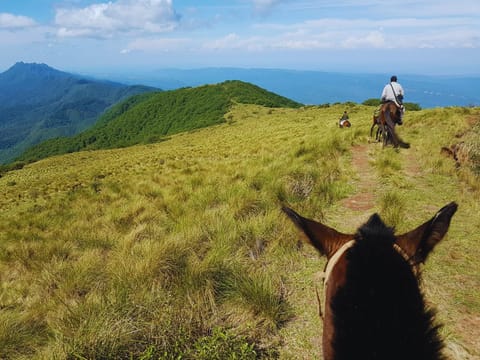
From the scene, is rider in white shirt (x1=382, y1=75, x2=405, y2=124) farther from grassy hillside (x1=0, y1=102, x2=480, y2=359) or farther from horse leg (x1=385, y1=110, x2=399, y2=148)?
grassy hillside (x1=0, y1=102, x2=480, y2=359)

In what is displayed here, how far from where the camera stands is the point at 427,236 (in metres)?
1.33

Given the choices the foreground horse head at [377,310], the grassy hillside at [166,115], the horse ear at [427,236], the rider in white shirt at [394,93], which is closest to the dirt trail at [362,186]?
the rider in white shirt at [394,93]

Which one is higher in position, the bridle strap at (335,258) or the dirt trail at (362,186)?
the bridle strap at (335,258)

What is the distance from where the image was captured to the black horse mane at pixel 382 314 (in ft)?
3.15

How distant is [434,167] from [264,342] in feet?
25.8

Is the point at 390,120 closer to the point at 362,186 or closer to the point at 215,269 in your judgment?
the point at 362,186

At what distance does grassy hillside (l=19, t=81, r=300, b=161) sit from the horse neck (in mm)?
109887

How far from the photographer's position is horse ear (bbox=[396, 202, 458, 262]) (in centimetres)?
131

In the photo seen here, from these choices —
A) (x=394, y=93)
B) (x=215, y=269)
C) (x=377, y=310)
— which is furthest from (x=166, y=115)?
(x=377, y=310)

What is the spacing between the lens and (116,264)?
4.35m

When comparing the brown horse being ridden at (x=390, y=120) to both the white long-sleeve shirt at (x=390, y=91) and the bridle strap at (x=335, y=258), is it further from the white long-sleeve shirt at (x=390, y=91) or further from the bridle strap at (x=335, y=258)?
the bridle strap at (x=335, y=258)

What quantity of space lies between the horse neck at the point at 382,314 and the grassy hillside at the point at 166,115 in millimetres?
109887

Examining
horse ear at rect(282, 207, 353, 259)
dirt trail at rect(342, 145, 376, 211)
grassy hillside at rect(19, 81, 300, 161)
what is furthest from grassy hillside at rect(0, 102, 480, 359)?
grassy hillside at rect(19, 81, 300, 161)

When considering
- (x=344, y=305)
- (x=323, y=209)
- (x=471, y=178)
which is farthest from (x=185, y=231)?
(x=471, y=178)
